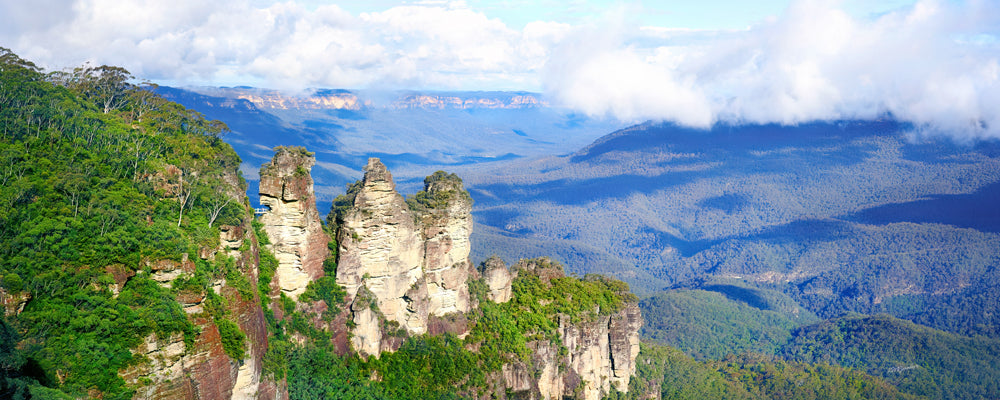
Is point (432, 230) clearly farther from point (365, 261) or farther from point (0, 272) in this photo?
point (0, 272)

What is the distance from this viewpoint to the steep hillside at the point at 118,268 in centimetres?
2525

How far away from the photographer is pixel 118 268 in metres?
28.0

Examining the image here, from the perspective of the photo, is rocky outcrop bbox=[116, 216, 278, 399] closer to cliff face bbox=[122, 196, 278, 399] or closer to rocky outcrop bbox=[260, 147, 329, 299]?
cliff face bbox=[122, 196, 278, 399]

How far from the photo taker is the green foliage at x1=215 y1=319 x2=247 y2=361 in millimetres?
30203

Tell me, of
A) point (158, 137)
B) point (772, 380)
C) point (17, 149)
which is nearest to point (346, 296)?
point (158, 137)

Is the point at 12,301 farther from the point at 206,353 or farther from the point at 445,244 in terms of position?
the point at 445,244

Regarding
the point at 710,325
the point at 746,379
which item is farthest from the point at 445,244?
the point at 710,325

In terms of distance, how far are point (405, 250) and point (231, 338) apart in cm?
1784

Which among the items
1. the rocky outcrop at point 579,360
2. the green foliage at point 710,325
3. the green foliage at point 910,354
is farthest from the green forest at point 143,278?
the green foliage at point 910,354

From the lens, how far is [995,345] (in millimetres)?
124500

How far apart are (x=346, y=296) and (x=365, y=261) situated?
2589 millimetres

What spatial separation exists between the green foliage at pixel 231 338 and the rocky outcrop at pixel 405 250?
1360 centimetres

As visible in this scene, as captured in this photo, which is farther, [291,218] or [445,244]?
[445,244]

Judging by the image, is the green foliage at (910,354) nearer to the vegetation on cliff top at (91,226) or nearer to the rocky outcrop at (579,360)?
the rocky outcrop at (579,360)
